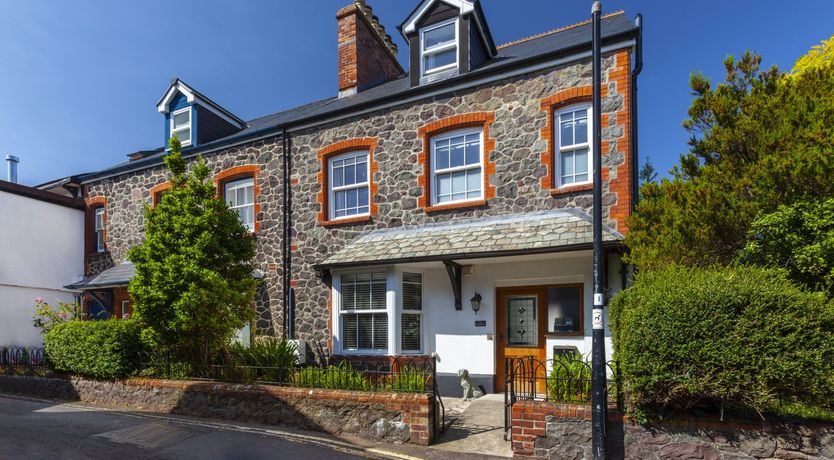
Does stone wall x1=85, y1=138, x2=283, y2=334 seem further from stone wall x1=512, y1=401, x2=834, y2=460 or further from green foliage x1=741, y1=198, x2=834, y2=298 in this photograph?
green foliage x1=741, y1=198, x2=834, y2=298

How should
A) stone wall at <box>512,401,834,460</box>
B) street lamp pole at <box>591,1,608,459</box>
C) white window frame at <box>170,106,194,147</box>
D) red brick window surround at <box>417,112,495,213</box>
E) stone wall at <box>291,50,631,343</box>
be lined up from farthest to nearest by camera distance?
white window frame at <box>170,106,194,147</box>, red brick window surround at <box>417,112,495,213</box>, stone wall at <box>291,50,631,343</box>, street lamp pole at <box>591,1,608,459</box>, stone wall at <box>512,401,834,460</box>

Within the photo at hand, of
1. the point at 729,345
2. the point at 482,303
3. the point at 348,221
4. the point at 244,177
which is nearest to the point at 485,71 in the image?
the point at 348,221

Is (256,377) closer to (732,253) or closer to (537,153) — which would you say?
(537,153)

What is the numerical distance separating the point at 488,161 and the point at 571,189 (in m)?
1.88

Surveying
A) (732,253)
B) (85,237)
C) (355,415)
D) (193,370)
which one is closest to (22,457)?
(193,370)

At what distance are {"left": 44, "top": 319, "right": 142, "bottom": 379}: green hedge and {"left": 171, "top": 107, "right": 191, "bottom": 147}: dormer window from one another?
661cm

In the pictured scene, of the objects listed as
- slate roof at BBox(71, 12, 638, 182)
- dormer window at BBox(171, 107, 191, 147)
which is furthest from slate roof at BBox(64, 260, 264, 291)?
dormer window at BBox(171, 107, 191, 147)

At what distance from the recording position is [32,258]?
16.5 meters

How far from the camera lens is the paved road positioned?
23.2ft

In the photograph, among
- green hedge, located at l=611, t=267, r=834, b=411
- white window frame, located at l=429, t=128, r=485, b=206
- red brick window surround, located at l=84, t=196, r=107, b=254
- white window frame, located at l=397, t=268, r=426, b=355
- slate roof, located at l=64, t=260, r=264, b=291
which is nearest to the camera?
green hedge, located at l=611, t=267, r=834, b=411

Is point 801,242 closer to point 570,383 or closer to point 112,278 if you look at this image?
point 570,383

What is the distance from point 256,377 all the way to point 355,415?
283 cm

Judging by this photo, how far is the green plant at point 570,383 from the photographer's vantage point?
707 centimetres

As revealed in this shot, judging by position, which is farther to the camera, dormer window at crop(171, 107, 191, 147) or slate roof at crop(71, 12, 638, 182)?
dormer window at crop(171, 107, 191, 147)
